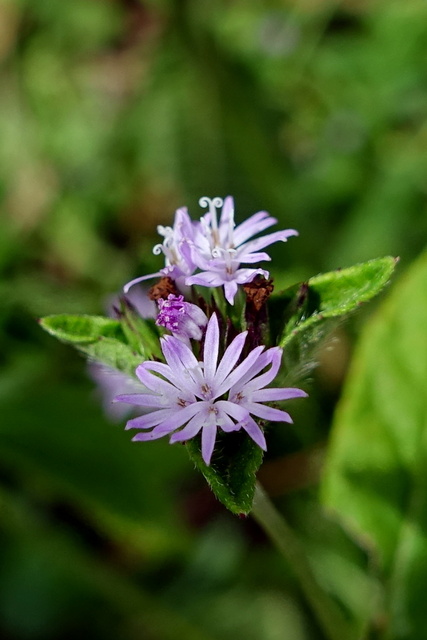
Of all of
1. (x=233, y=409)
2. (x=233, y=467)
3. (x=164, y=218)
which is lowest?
(x=233, y=467)

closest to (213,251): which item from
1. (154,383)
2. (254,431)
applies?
(154,383)

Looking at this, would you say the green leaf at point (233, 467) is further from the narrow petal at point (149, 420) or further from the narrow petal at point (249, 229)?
the narrow petal at point (249, 229)

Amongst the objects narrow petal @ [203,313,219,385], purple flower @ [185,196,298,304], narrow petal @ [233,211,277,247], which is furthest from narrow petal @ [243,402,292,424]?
narrow petal @ [233,211,277,247]

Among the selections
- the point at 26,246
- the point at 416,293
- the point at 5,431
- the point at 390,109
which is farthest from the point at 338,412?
the point at 26,246

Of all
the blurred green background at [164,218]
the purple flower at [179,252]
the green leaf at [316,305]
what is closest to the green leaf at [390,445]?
the blurred green background at [164,218]

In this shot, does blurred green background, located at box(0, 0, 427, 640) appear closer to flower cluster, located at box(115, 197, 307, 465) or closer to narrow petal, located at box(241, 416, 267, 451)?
flower cluster, located at box(115, 197, 307, 465)

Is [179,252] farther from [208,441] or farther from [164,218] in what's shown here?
[164,218]
